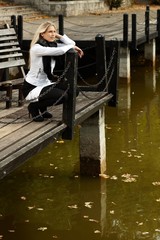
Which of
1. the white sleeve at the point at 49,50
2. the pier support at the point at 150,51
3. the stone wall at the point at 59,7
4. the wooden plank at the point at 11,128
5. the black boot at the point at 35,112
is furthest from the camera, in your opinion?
the stone wall at the point at 59,7

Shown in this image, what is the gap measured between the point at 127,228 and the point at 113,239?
0.31 metres

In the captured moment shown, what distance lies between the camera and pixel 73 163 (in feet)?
34.0

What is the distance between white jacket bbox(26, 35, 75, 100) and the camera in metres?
7.68

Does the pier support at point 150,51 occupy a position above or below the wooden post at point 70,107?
below

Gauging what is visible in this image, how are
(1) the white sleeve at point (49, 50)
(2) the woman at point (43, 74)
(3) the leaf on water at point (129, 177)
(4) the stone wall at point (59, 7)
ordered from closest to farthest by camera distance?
(1) the white sleeve at point (49, 50) → (2) the woman at point (43, 74) → (3) the leaf on water at point (129, 177) → (4) the stone wall at point (59, 7)

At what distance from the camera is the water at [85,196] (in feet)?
25.6

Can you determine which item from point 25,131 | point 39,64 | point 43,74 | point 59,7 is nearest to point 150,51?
point 59,7

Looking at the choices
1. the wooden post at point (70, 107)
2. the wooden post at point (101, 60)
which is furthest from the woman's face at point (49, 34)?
the wooden post at point (101, 60)

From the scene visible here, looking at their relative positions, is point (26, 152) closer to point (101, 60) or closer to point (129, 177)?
point (129, 177)

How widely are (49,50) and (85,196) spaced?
2.36 meters

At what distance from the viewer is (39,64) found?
792cm

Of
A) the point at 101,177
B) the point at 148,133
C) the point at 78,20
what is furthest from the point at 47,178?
the point at 78,20

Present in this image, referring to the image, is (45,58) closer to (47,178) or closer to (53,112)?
(53,112)

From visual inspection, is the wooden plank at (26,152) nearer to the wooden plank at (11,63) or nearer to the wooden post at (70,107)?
the wooden post at (70,107)
